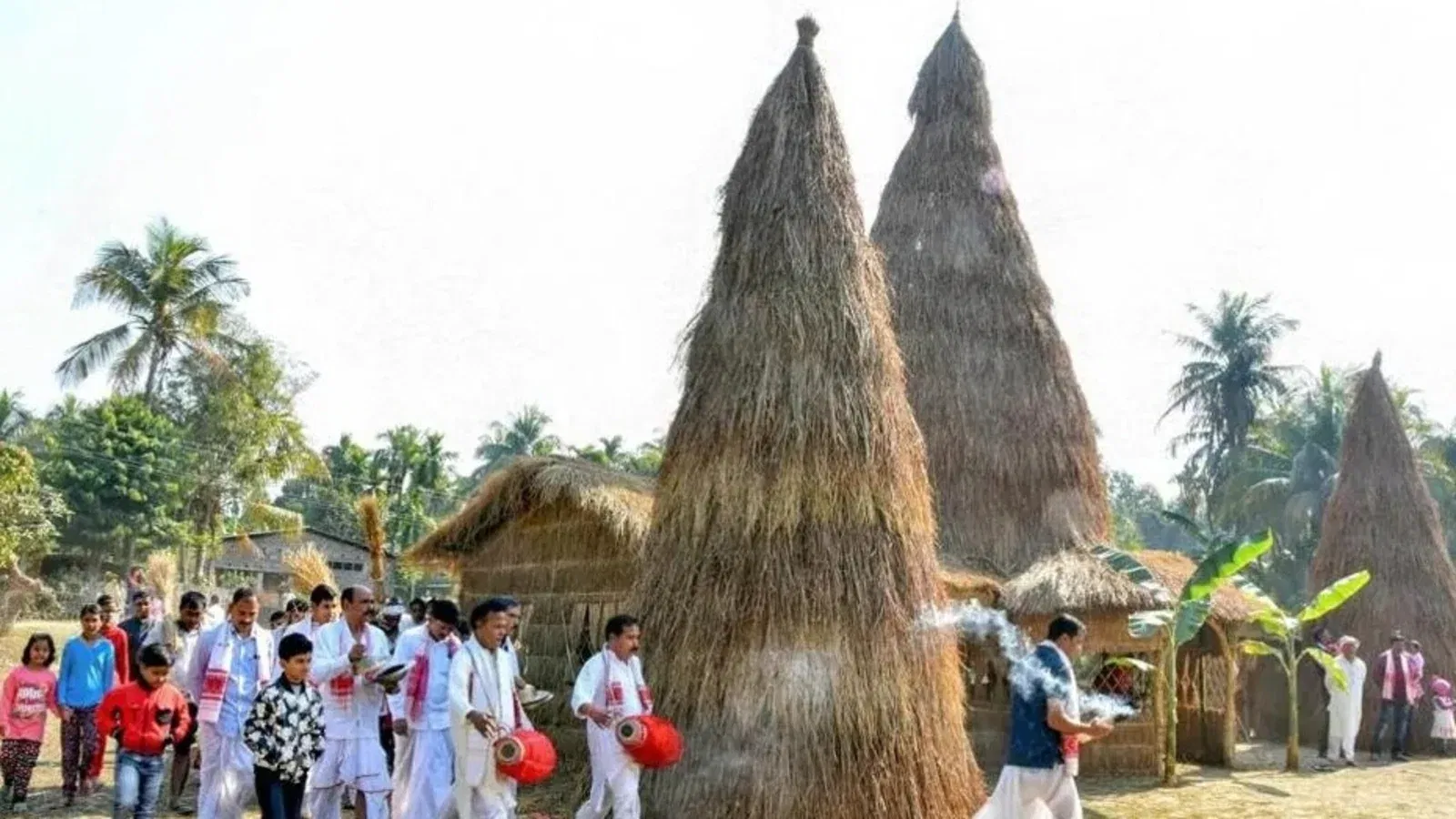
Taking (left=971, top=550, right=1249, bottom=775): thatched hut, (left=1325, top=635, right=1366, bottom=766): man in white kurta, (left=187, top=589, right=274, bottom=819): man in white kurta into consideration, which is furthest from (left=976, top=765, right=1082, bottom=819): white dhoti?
(left=1325, top=635, right=1366, bottom=766): man in white kurta

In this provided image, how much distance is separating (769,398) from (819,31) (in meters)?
3.83

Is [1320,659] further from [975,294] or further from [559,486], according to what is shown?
[559,486]

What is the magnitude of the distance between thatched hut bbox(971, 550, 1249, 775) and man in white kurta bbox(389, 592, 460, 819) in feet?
29.0

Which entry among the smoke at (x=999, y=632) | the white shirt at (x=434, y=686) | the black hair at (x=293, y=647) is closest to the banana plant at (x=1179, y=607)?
the smoke at (x=999, y=632)

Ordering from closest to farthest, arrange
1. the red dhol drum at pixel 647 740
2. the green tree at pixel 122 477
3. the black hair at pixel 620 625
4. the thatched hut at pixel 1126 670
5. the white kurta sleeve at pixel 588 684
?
the red dhol drum at pixel 647 740
the white kurta sleeve at pixel 588 684
the black hair at pixel 620 625
the thatched hut at pixel 1126 670
the green tree at pixel 122 477

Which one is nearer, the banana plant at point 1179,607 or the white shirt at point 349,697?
the white shirt at point 349,697

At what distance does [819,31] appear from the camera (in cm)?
1186

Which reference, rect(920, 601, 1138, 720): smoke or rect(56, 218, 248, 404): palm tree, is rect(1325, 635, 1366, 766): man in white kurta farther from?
rect(56, 218, 248, 404): palm tree

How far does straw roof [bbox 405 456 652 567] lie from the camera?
43.7 ft

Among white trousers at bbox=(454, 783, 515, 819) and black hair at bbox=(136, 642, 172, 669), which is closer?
white trousers at bbox=(454, 783, 515, 819)

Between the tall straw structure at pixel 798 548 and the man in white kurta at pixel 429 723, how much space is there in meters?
2.14

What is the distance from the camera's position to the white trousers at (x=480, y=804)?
7594mm

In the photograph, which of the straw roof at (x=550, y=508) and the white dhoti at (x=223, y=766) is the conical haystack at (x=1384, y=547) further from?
the white dhoti at (x=223, y=766)

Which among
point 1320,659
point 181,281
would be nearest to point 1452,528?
point 1320,659
